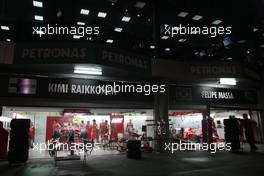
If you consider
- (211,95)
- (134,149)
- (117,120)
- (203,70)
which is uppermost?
(203,70)

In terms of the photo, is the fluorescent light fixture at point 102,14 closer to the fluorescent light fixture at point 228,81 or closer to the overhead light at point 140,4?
the overhead light at point 140,4

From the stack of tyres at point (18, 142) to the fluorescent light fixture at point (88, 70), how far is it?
3.03 metres

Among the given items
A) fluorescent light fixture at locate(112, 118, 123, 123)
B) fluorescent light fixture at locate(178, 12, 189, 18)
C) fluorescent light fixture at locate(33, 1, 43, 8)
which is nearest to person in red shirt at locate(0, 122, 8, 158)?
fluorescent light fixture at locate(112, 118, 123, 123)

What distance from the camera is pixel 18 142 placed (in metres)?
9.22

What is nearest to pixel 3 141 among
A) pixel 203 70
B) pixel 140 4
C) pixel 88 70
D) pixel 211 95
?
pixel 88 70

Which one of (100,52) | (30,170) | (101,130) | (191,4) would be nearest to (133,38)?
(191,4)

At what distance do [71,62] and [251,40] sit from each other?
18066 mm

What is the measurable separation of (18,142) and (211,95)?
1024cm

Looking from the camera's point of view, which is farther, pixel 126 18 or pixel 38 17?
pixel 126 18

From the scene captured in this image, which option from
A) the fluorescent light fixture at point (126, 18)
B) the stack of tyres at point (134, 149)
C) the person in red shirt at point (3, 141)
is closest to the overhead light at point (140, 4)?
the fluorescent light fixture at point (126, 18)

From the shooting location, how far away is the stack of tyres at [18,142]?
357 inches

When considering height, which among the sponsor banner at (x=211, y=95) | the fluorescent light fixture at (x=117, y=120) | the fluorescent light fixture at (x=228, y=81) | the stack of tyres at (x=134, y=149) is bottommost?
the stack of tyres at (x=134, y=149)

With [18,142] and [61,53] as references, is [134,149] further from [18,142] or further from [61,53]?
[61,53]

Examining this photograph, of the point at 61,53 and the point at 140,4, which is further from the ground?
the point at 140,4
